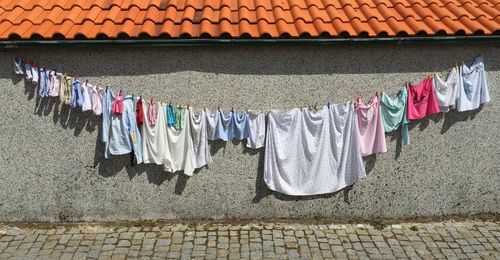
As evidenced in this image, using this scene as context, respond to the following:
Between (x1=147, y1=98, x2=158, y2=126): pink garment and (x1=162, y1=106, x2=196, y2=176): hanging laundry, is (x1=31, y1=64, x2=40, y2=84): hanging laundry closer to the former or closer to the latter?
(x1=147, y1=98, x2=158, y2=126): pink garment

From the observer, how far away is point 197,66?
17.4 ft

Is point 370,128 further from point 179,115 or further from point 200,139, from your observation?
point 179,115

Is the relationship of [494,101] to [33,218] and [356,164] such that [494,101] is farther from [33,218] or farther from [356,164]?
[33,218]

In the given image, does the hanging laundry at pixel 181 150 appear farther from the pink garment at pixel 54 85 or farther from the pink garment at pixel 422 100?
the pink garment at pixel 422 100

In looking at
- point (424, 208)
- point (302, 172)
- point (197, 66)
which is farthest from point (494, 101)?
point (197, 66)

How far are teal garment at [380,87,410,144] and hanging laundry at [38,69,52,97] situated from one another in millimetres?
3977

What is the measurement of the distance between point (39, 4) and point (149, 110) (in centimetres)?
204

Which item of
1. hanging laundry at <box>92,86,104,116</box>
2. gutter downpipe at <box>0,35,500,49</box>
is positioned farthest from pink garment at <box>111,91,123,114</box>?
gutter downpipe at <box>0,35,500,49</box>

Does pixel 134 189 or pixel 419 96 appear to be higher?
pixel 419 96

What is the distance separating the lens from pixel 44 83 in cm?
521

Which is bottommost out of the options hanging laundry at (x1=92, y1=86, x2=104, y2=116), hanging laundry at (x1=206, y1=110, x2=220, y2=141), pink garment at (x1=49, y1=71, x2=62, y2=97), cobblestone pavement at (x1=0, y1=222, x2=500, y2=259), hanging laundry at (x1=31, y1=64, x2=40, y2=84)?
cobblestone pavement at (x1=0, y1=222, x2=500, y2=259)

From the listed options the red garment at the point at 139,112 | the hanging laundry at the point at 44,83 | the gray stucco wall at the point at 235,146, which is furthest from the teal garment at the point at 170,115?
the hanging laundry at the point at 44,83

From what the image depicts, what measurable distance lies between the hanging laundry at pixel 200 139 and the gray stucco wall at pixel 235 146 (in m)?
0.12

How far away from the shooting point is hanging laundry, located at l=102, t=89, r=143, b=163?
5.30m
